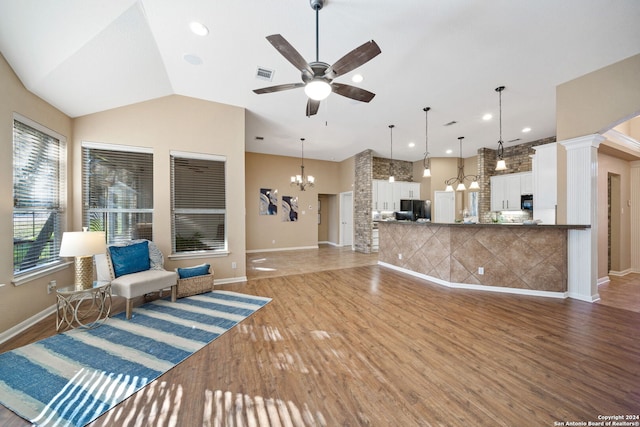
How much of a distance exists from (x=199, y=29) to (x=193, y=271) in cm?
329

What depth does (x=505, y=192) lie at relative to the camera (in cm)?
697

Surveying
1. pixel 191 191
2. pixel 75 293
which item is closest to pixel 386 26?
pixel 191 191

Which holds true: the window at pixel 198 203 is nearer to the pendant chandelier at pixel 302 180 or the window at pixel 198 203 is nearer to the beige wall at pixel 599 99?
the pendant chandelier at pixel 302 180

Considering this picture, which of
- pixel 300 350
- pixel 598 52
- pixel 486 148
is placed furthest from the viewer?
pixel 486 148

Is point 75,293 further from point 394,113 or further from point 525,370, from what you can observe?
point 394,113

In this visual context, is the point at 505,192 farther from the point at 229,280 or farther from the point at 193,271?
the point at 193,271

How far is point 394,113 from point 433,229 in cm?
245

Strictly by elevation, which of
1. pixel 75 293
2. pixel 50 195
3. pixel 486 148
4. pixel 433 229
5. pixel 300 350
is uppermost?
pixel 486 148

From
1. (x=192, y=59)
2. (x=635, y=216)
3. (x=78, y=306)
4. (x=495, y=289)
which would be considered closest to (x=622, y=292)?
(x=495, y=289)

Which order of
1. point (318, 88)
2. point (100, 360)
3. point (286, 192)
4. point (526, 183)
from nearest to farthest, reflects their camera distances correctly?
point (100, 360)
point (318, 88)
point (526, 183)
point (286, 192)

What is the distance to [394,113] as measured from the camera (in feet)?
15.6

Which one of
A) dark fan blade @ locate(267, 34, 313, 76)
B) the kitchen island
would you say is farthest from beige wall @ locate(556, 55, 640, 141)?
dark fan blade @ locate(267, 34, 313, 76)

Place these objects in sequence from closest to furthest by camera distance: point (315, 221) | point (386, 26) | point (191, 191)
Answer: point (386, 26) → point (191, 191) → point (315, 221)

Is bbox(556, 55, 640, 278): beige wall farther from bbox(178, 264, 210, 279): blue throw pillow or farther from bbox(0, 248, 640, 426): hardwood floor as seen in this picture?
bbox(178, 264, 210, 279): blue throw pillow
